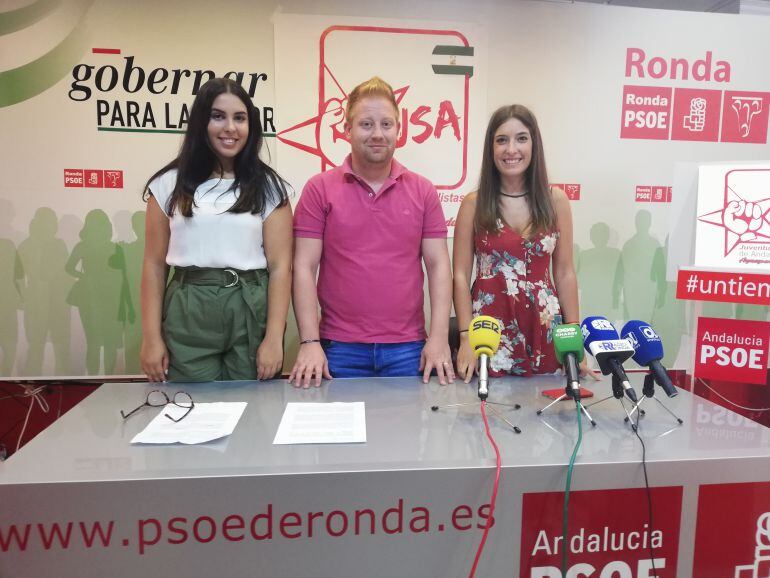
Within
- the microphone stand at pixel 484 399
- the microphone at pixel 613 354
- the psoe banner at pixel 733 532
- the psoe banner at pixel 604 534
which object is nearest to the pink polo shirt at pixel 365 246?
the microphone stand at pixel 484 399

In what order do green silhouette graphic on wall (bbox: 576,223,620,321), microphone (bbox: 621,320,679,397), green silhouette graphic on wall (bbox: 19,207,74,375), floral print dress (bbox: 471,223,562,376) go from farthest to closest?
1. green silhouette graphic on wall (bbox: 576,223,620,321)
2. green silhouette graphic on wall (bbox: 19,207,74,375)
3. floral print dress (bbox: 471,223,562,376)
4. microphone (bbox: 621,320,679,397)

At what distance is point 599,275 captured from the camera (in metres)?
3.02

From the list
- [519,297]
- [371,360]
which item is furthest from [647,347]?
[371,360]

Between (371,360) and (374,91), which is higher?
(374,91)

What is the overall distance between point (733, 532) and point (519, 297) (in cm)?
95

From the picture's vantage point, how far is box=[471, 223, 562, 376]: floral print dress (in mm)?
1839

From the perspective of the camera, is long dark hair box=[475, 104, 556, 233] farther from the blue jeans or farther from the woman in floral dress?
the blue jeans

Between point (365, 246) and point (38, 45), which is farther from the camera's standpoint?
point (38, 45)

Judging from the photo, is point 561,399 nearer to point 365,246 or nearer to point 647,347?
point 647,347

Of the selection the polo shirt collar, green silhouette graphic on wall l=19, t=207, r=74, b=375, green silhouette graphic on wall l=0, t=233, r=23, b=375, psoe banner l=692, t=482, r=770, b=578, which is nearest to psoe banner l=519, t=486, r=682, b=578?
psoe banner l=692, t=482, r=770, b=578

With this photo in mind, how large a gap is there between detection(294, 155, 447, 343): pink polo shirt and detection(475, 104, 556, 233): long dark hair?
8.7 inches

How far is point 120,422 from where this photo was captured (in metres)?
1.23

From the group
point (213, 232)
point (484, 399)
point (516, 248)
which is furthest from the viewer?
point (516, 248)

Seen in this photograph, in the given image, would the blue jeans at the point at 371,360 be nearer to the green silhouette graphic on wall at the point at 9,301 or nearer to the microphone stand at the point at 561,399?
the microphone stand at the point at 561,399
